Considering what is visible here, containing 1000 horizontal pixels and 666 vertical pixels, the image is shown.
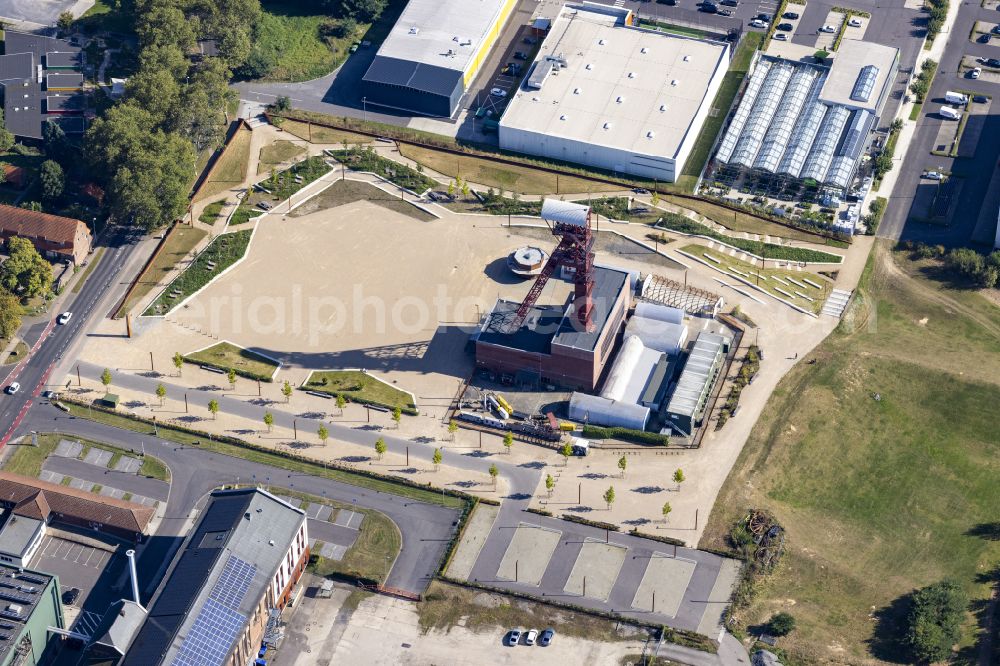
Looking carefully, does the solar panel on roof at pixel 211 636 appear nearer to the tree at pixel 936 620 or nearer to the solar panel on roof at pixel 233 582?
the solar panel on roof at pixel 233 582

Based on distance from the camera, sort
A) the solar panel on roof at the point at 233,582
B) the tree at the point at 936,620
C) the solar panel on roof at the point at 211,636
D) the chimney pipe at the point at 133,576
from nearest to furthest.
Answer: the solar panel on roof at the point at 211,636
the solar panel on roof at the point at 233,582
the tree at the point at 936,620
the chimney pipe at the point at 133,576

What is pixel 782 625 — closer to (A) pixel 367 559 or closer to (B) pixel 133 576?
(A) pixel 367 559

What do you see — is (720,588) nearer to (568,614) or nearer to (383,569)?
(568,614)

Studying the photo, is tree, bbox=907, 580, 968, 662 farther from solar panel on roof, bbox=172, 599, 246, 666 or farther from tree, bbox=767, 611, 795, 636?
solar panel on roof, bbox=172, 599, 246, 666

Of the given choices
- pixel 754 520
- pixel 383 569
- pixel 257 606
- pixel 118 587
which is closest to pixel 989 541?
pixel 754 520

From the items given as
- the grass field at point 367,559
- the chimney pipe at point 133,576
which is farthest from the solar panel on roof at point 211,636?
the grass field at point 367,559
